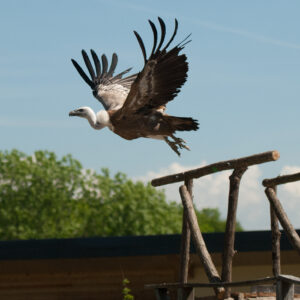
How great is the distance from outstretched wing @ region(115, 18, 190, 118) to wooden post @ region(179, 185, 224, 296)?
2152 mm

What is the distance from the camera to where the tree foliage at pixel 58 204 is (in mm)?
46062

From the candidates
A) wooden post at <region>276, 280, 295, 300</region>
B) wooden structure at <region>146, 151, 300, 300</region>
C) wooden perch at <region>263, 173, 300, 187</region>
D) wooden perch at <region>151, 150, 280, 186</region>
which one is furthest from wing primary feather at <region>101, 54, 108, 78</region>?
wooden post at <region>276, 280, 295, 300</region>

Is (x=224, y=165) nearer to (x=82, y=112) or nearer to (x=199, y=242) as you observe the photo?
(x=199, y=242)

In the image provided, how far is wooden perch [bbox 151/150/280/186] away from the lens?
7.89 meters

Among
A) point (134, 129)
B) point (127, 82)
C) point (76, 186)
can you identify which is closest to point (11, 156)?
point (76, 186)

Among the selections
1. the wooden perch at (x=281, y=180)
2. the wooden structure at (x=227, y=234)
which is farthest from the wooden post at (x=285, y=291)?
the wooden perch at (x=281, y=180)

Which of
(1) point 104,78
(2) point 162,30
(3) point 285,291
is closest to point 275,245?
(3) point 285,291

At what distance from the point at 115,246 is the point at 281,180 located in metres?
4.60

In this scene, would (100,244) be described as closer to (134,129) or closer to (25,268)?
(25,268)

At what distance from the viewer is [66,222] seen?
4812cm

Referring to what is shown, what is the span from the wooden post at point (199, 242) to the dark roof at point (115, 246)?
3585 millimetres

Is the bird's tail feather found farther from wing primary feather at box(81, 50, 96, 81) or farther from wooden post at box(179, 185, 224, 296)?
wing primary feather at box(81, 50, 96, 81)

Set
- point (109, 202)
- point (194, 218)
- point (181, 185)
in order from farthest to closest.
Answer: point (109, 202) → point (181, 185) → point (194, 218)

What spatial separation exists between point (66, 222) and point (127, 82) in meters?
34.7
